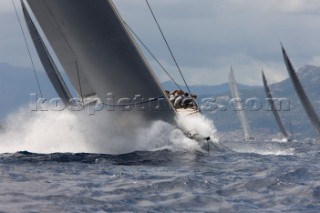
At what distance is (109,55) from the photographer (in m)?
27.2

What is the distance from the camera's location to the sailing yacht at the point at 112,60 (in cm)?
2691

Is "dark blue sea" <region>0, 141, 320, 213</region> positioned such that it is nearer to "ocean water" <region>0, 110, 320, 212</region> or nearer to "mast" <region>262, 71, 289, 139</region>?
"ocean water" <region>0, 110, 320, 212</region>

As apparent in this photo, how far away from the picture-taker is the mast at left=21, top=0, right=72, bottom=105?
45.8 m

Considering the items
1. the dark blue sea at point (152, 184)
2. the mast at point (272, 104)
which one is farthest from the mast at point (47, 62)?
the mast at point (272, 104)

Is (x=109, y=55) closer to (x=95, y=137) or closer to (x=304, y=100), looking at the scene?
(x=95, y=137)

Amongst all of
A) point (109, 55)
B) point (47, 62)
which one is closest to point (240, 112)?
point (47, 62)

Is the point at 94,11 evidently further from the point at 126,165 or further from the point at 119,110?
the point at 126,165

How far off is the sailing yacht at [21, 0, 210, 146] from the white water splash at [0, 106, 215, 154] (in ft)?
1.21

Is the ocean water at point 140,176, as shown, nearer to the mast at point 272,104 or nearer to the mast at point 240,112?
the mast at point 272,104

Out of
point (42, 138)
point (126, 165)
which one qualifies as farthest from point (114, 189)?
point (42, 138)

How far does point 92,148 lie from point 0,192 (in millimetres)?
10089

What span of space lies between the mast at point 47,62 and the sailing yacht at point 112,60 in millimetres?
16760

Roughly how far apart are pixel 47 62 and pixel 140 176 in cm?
2832

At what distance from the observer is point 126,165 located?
24109 millimetres
